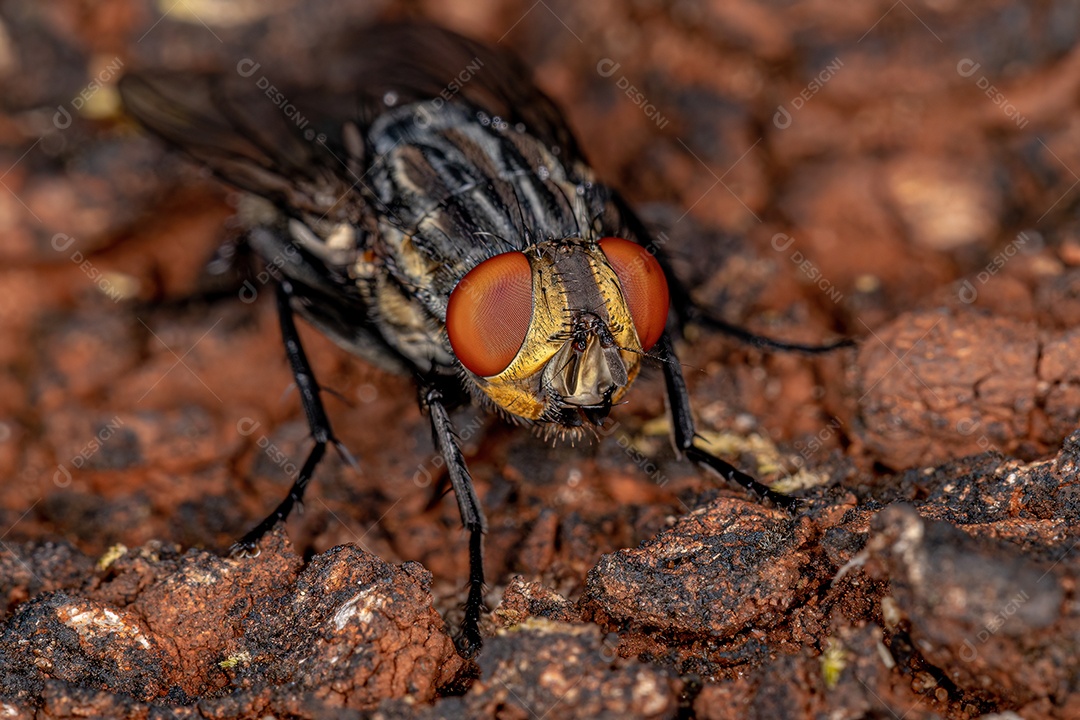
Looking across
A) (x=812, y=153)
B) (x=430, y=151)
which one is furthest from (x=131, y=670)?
(x=812, y=153)

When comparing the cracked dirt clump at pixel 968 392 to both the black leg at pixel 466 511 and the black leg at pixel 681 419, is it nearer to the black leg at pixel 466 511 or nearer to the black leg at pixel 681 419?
the black leg at pixel 681 419

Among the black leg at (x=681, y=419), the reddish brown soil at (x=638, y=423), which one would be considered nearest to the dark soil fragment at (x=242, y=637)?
the reddish brown soil at (x=638, y=423)

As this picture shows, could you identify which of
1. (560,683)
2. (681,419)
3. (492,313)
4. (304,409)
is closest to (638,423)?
(681,419)

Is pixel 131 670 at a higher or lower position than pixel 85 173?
lower

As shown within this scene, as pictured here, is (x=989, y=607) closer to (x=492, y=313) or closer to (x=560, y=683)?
(x=560, y=683)

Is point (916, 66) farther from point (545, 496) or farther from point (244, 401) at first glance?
point (244, 401)

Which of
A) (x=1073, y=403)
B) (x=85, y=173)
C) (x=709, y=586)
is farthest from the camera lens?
(x=85, y=173)

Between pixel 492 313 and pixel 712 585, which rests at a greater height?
pixel 492 313
